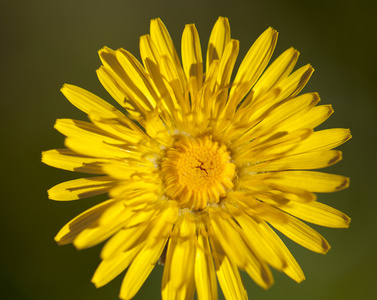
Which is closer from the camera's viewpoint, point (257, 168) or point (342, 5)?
point (257, 168)

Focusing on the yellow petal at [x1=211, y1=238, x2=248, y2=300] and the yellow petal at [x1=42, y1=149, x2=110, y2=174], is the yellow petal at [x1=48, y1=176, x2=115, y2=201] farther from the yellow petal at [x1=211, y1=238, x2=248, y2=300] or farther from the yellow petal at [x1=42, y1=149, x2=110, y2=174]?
the yellow petal at [x1=211, y1=238, x2=248, y2=300]

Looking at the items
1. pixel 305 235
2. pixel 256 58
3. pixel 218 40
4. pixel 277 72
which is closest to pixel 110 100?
pixel 218 40

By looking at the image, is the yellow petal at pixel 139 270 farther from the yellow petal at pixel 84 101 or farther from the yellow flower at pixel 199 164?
the yellow petal at pixel 84 101

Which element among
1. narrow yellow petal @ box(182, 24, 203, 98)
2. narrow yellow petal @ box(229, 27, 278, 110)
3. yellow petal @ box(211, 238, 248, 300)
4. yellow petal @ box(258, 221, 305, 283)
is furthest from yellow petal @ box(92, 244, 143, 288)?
narrow yellow petal @ box(229, 27, 278, 110)

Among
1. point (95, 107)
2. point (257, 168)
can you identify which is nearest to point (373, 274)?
point (257, 168)

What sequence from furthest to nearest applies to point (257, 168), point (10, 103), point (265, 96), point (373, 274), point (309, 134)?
point (10, 103) < point (373, 274) < point (257, 168) < point (265, 96) < point (309, 134)

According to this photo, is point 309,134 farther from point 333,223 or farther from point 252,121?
point 333,223
